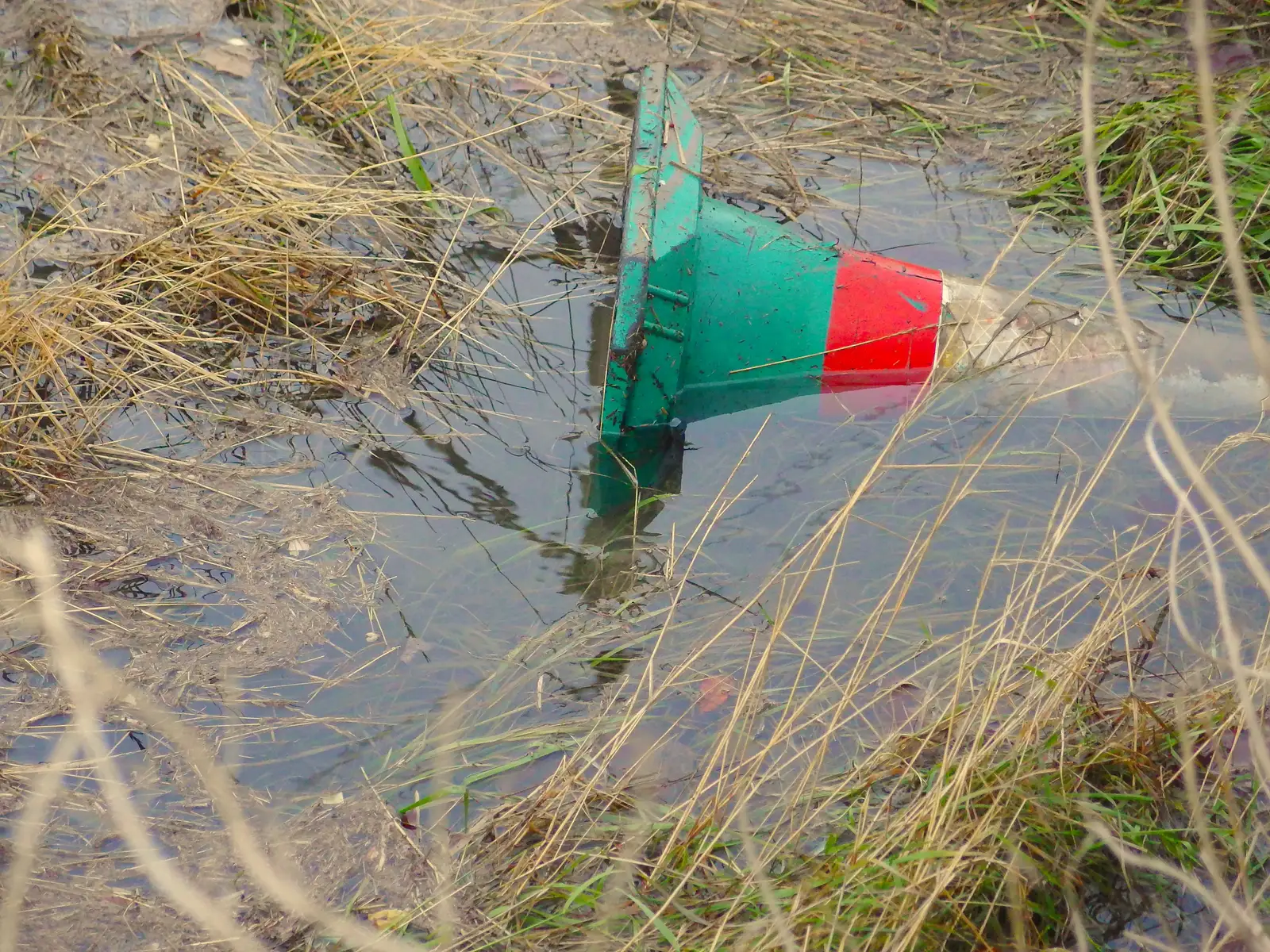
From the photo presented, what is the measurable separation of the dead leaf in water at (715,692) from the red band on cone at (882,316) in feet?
3.54

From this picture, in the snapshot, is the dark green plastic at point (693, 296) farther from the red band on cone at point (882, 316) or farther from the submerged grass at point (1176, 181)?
the submerged grass at point (1176, 181)

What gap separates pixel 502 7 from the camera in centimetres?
445

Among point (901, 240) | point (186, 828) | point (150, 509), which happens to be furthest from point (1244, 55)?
point (186, 828)

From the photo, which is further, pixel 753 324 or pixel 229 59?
pixel 229 59

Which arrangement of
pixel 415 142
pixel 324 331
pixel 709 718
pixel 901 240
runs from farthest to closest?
1. pixel 415 142
2. pixel 901 240
3. pixel 324 331
4. pixel 709 718

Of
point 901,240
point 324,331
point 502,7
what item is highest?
point 502,7

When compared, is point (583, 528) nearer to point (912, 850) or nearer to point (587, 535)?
point (587, 535)

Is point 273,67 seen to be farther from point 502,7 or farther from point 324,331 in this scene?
point 324,331

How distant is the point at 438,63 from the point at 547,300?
117 cm

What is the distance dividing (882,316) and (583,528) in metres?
1.05

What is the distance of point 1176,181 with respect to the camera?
376 cm

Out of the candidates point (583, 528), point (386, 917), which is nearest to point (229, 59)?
point (583, 528)

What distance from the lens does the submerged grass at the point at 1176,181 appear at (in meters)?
3.63

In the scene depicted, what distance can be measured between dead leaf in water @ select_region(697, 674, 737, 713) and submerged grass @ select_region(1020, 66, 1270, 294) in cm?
221
